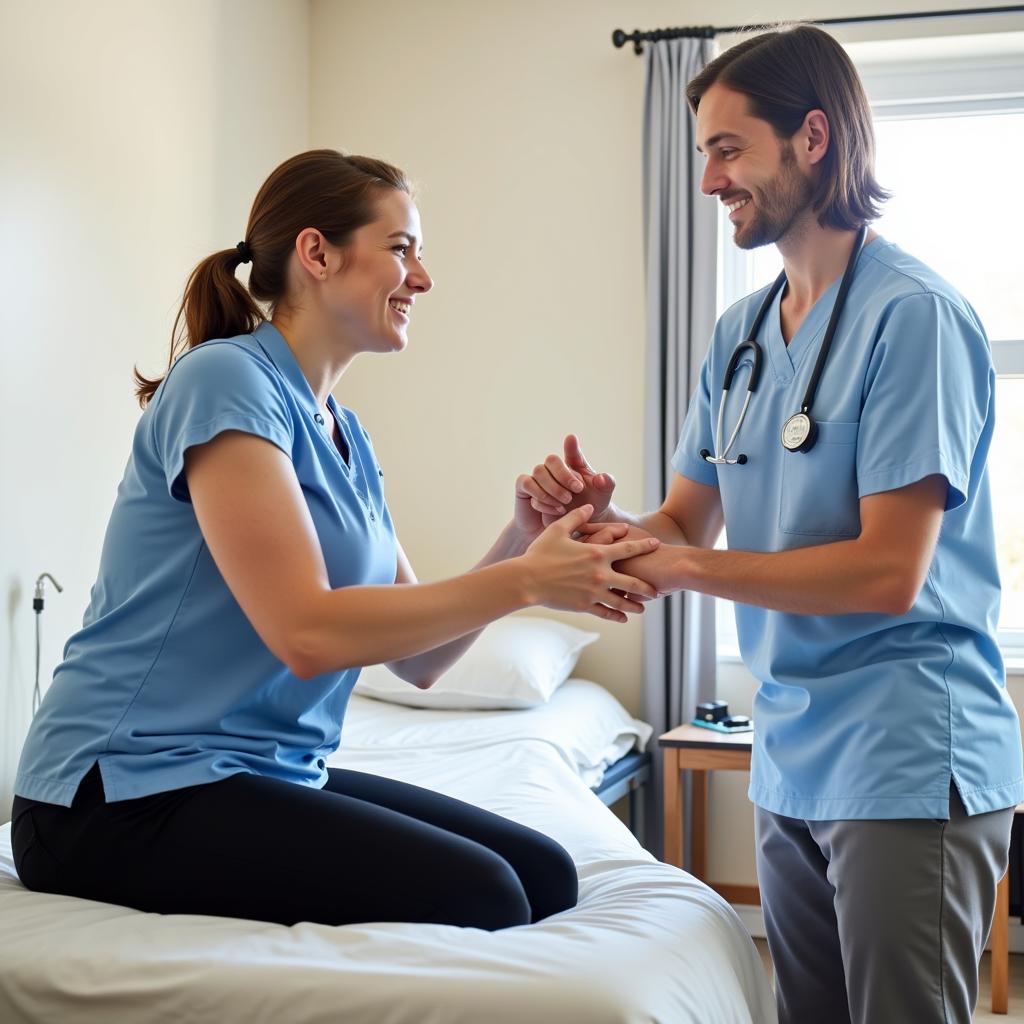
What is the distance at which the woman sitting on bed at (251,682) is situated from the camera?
143 centimetres

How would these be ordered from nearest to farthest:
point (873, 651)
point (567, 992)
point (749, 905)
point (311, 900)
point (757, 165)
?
point (567, 992) → point (311, 900) → point (873, 651) → point (757, 165) → point (749, 905)

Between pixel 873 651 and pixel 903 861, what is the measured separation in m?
0.27

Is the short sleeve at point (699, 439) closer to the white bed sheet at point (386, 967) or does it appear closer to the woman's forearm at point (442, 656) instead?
the woman's forearm at point (442, 656)

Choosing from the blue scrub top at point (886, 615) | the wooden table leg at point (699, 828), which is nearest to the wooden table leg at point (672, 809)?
the wooden table leg at point (699, 828)

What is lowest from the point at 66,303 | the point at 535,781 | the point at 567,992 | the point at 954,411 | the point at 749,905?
the point at 749,905

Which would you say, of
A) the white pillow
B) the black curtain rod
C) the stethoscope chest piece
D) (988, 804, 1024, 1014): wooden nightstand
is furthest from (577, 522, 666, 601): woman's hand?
the black curtain rod

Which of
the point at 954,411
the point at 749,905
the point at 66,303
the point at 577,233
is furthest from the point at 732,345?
the point at 749,905

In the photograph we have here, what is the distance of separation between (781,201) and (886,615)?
2.04 feet

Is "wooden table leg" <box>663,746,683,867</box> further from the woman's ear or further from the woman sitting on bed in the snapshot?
the woman's ear

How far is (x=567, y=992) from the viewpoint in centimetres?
121

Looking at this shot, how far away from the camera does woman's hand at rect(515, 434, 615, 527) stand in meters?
2.01

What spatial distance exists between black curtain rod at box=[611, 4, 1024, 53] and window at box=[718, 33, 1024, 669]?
4.5 inches

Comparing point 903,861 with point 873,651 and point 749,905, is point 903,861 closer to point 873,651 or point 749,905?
point 873,651

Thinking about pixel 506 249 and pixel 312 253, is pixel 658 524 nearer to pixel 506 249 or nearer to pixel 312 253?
pixel 312 253
